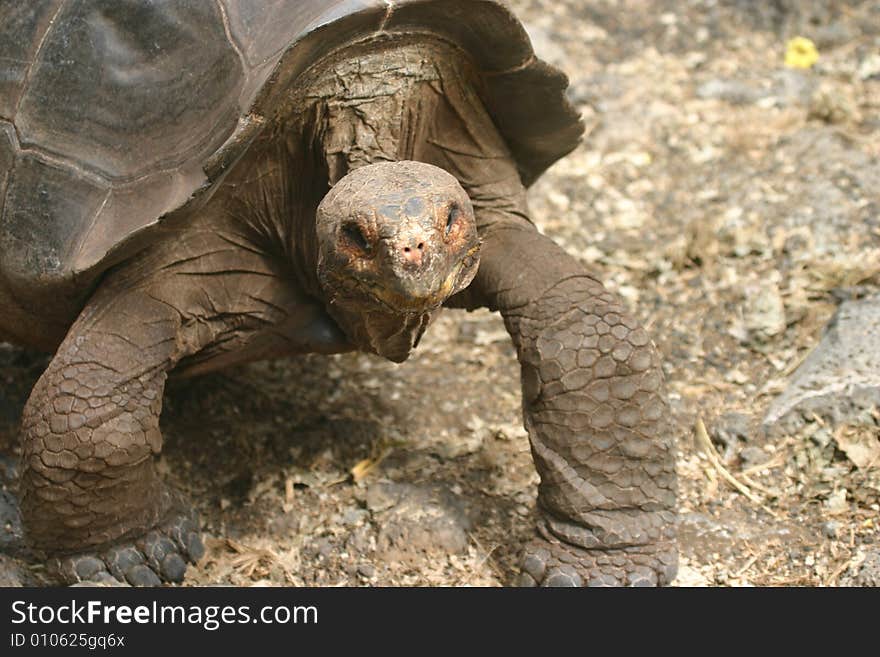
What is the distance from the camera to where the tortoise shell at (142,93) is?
122 inches

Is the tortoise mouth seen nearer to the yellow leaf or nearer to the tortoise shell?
the tortoise shell

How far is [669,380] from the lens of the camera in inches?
163

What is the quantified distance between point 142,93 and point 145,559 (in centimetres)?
121

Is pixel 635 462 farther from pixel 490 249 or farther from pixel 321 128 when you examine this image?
pixel 321 128

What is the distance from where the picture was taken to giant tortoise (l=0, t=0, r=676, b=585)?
317 centimetres

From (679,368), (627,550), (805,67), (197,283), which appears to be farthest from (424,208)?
(805,67)

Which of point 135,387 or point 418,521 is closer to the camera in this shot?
point 135,387

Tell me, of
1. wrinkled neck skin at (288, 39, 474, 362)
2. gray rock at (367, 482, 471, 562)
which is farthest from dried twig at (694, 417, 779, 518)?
wrinkled neck skin at (288, 39, 474, 362)

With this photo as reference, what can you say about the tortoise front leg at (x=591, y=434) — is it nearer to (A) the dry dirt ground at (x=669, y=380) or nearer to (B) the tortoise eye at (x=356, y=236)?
(A) the dry dirt ground at (x=669, y=380)

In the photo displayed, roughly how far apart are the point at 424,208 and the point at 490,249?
860 millimetres

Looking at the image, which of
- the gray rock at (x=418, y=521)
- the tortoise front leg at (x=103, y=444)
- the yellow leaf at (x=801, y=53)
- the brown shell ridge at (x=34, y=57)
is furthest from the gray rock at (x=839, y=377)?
the brown shell ridge at (x=34, y=57)

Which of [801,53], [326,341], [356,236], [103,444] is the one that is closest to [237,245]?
[326,341]

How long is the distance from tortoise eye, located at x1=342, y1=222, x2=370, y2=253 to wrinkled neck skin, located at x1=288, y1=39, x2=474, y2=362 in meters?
0.36

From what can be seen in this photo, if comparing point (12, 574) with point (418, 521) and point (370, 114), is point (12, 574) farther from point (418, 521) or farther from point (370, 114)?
point (370, 114)
